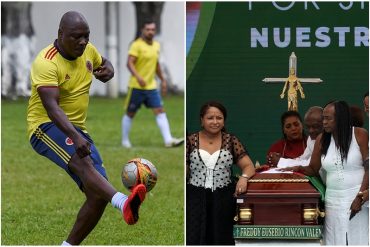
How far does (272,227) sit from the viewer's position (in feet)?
24.3

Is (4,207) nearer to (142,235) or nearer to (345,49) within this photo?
(142,235)

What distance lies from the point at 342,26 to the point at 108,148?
626 cm

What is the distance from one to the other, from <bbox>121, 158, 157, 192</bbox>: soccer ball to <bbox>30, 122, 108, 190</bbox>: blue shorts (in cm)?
17

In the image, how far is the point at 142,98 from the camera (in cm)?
1385

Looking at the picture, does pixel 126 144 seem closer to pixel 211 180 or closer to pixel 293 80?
pixel 211 180

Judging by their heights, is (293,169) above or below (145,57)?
below

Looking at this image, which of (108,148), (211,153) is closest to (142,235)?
(211,153)

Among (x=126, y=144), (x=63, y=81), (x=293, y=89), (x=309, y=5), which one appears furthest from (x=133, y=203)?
(x=126, y=144)

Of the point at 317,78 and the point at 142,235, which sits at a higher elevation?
the point at 317,78

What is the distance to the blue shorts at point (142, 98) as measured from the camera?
13781 mm

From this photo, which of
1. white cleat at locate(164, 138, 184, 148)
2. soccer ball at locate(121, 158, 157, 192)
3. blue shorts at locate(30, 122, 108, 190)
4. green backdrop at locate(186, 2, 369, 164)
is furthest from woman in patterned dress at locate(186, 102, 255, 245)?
white cleat at locate(164, 138, 184, 148)

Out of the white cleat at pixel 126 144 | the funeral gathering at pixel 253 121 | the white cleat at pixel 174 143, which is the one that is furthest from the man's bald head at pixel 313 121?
the white cleat at pixel 126 144

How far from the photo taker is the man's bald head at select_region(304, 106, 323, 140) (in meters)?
7.66

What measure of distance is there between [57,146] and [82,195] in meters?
3.27
